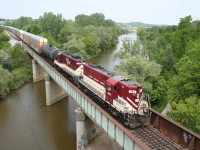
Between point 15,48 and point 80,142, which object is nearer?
point 80,142

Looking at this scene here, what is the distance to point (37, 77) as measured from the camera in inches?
2534

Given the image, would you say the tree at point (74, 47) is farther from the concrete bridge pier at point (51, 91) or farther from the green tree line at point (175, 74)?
the concrete bridge pier at point (51, 91)

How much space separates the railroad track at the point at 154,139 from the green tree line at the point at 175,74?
4.28 m

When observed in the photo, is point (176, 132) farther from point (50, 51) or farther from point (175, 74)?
point (50, 51)

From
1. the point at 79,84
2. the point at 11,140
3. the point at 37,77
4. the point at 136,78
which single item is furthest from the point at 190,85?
the point at 37,77

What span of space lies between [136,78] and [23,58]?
1511 inches

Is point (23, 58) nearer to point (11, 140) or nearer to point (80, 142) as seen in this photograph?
point (11, 140)

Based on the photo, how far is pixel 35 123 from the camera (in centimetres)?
3991

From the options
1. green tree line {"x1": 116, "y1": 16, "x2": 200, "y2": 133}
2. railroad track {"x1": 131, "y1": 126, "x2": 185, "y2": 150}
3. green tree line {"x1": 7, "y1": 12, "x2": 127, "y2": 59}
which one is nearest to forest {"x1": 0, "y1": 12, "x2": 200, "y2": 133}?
green tree line {"x1": 116, "y1": 16, "x2": 200, "y2": 133}

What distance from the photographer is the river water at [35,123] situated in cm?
3379

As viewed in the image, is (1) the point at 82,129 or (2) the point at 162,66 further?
(2) the point at 162,66

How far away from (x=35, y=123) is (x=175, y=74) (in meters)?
26.1

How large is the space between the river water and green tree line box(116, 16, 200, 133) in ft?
40.0

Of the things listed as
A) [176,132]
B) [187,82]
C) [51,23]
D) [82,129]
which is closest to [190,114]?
[176,132]
